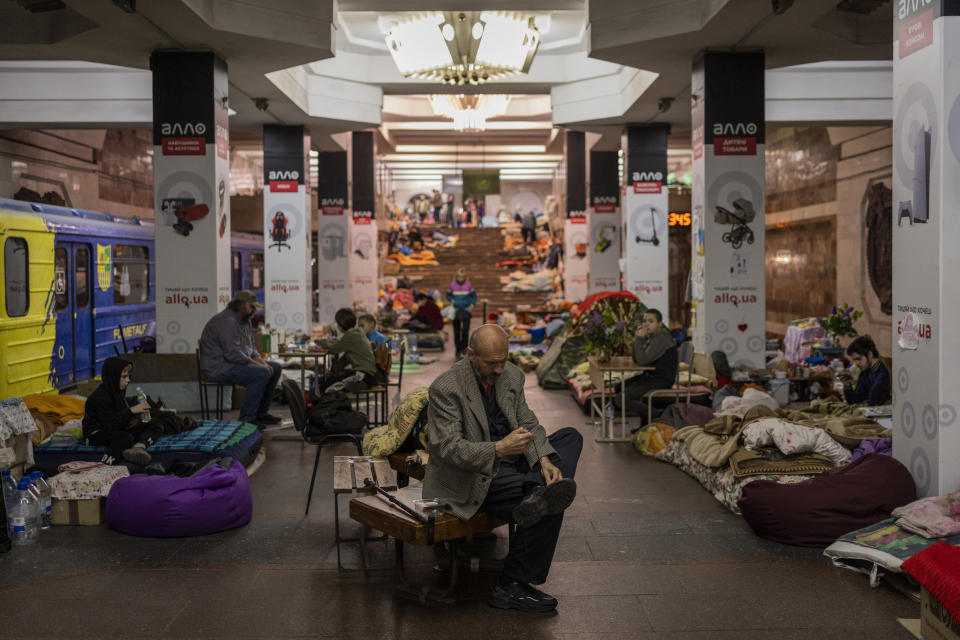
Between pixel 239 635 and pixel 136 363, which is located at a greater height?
pixel 136 363

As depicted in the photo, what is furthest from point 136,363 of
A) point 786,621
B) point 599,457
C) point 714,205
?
point 786,621

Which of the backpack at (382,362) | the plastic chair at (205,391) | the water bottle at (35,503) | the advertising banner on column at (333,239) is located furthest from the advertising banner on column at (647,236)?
the water bottle at (35,503)

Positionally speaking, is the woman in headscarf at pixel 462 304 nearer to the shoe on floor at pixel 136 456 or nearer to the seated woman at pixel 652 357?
the seated woman at pixel 652 357

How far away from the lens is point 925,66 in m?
5.72

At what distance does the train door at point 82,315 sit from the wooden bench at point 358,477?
27.7 ft

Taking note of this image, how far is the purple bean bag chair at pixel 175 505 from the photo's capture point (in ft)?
20.4

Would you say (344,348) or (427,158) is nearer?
(344,348)

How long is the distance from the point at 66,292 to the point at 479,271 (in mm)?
23147

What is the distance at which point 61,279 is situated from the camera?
497 inches

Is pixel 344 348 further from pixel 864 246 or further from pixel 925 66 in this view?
pixel 864 246

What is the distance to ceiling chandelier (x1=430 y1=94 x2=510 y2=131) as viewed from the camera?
21406mm

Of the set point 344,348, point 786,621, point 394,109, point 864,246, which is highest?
point 394,109

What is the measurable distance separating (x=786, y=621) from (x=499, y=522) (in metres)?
1.54

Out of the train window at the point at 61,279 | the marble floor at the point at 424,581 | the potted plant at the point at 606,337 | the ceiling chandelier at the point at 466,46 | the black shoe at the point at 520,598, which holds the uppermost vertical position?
the ceiling chandelier at the point at 466,46
